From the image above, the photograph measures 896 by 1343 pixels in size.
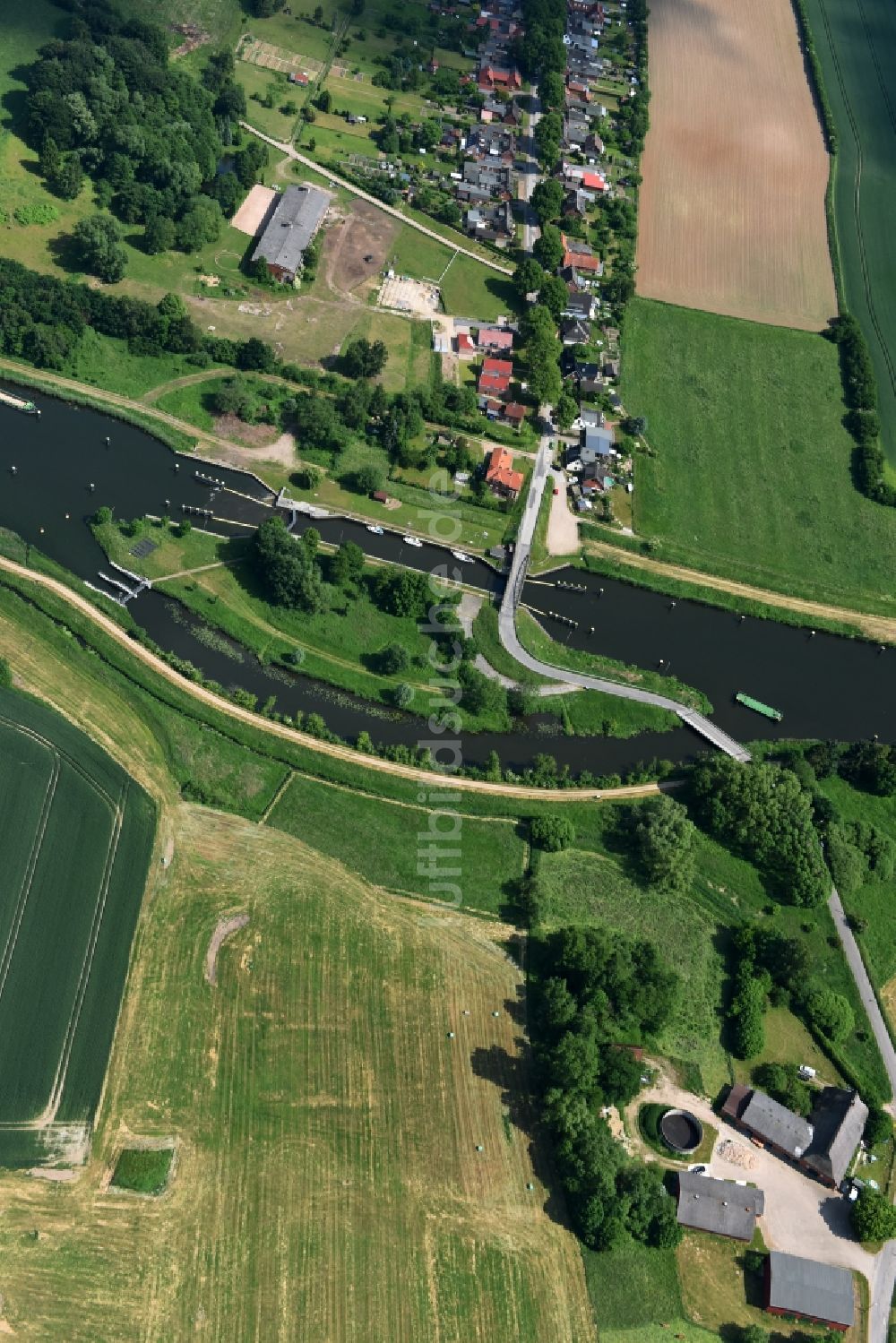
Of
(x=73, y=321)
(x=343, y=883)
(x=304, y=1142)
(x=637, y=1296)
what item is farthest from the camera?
(x=73, y=321)

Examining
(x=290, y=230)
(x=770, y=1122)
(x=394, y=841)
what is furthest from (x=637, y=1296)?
(x=290, y=230)

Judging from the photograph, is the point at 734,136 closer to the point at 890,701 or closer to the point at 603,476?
the point at 603,476

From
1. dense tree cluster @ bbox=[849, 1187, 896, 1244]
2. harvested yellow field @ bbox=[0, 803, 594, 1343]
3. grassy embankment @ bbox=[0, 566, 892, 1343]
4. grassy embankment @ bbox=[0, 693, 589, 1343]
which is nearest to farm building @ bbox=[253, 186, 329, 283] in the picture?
grassy embankment @ bbox=[0, 566, 892, 1343]

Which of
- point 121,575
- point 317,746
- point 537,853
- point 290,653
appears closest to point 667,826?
point 537,853

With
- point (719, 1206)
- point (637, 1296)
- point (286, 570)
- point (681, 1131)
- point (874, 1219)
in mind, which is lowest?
point (637, 1296)

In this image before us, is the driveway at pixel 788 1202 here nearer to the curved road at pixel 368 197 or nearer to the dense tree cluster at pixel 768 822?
the dense tree cluster at pixel 768 822

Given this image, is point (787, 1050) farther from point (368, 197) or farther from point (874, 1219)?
point (368, 197)

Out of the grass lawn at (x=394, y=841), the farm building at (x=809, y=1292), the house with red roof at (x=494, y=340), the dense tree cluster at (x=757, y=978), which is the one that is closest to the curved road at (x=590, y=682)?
the grass lawn at (x=394, y=841)
